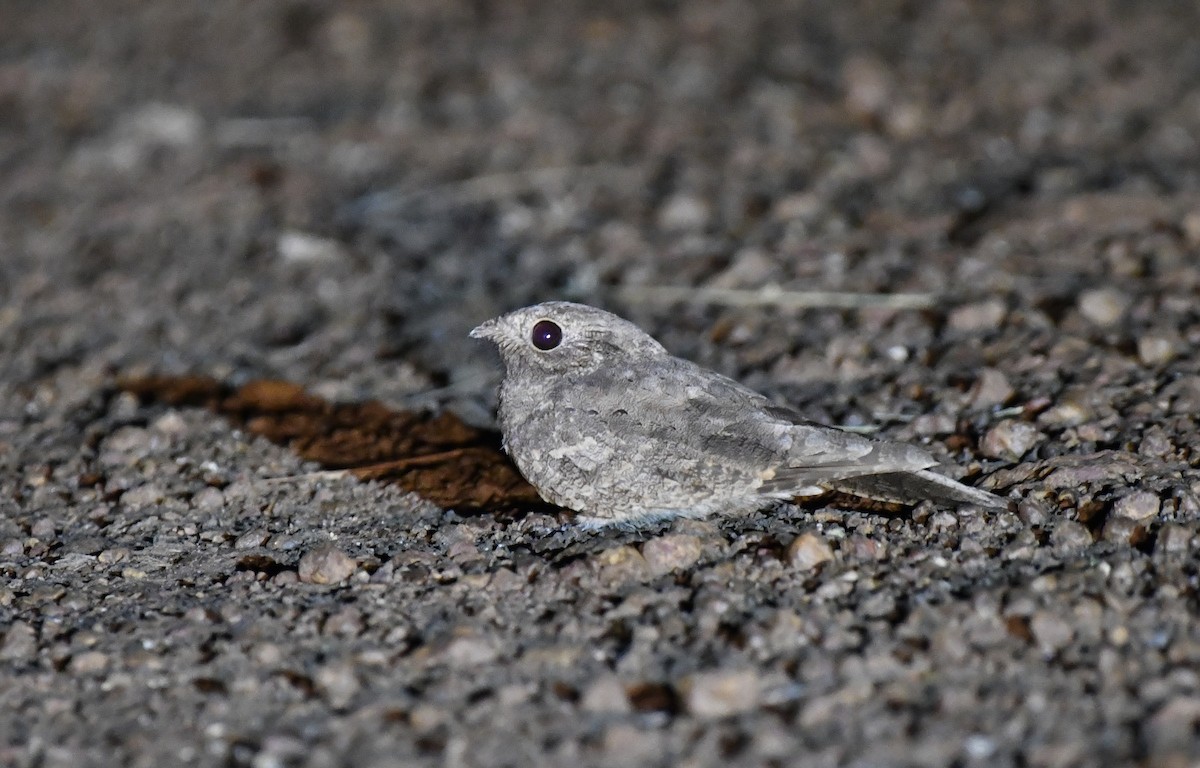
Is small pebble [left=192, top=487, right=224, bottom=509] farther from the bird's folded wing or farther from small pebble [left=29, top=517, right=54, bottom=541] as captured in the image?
the bird's folded wing

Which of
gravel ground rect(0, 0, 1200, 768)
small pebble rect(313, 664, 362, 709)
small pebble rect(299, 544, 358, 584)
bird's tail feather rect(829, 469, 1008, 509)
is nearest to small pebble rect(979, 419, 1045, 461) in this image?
gravel ground rect(0, 0, 1200, 768)

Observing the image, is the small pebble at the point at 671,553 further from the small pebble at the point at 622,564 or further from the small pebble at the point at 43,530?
the small pebble at the point at 43,530

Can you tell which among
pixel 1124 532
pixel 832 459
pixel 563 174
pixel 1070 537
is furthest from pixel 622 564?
pixel 563 174

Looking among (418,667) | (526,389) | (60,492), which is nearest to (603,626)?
(418,667)

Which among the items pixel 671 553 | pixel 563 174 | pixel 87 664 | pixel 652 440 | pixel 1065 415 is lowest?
pixel 87 664

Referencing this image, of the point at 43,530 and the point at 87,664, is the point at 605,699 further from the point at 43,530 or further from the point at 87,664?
the point at 43,530
